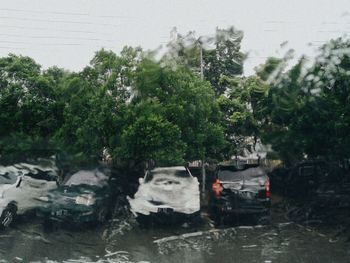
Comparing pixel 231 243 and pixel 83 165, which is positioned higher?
pixel 83 165

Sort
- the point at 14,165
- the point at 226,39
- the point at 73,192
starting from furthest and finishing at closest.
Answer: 1. the point at 226,39
2. the point at 14,165
3. the point at 73,192

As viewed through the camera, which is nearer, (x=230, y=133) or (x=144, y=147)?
(x=144, y=147)

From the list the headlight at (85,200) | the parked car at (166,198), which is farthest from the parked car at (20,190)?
the parked car at (166,198)

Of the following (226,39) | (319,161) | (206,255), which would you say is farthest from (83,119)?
(226,39)

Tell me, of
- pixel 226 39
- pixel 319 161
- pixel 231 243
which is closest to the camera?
pixel 231 243

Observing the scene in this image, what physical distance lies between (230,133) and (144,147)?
18.1 feet

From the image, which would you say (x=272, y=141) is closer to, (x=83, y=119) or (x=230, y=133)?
(x=230, y=133)

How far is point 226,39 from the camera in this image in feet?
74.3

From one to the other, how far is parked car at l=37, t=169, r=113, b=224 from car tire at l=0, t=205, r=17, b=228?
0.58m

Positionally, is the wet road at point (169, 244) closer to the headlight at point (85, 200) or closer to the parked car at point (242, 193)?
the parked car at point (242, 193)

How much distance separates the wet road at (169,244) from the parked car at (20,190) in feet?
1.25

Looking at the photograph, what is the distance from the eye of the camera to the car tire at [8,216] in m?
9.68

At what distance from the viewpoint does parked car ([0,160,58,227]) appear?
9852mm

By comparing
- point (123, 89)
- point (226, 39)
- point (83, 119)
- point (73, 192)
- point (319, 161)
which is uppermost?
point (226, 39)
